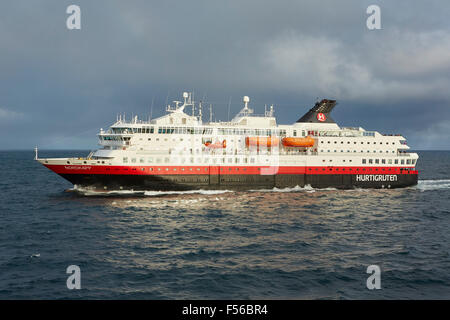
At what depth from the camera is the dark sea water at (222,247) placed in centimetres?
1353

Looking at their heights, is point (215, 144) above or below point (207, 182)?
above

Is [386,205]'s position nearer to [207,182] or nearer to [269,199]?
[269,199]

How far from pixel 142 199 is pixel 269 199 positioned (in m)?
14.0

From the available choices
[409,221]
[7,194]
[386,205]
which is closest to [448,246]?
[409,221]

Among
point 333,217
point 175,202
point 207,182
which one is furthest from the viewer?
point 207,182

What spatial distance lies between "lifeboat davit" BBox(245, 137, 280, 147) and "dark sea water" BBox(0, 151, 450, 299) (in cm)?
841

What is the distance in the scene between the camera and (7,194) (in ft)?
124

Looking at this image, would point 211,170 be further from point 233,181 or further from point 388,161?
point 388,161

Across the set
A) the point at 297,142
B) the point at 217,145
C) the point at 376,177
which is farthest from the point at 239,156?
the point at 376,177

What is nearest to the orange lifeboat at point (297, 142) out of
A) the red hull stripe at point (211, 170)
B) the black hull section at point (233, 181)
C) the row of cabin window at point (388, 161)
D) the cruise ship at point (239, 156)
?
the cruise ship at point (239, 156)

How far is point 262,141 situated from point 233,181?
6.55m

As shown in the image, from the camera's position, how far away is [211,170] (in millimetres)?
36219

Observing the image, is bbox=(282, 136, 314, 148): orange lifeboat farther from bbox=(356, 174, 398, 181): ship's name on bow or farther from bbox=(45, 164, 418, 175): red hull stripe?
bbox=(356, 174, 398, 181): ship's name on bow
